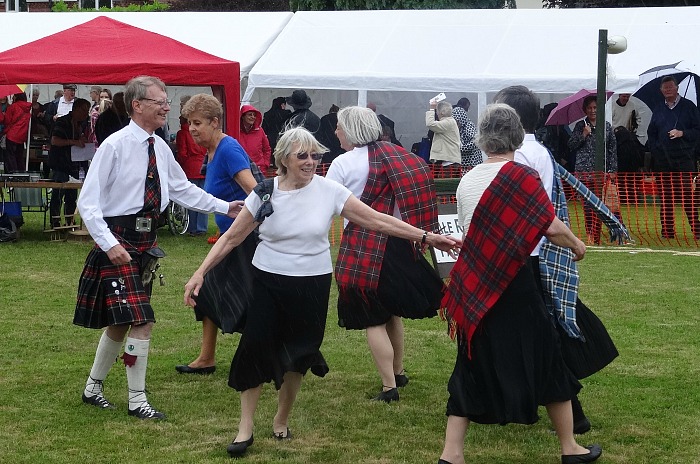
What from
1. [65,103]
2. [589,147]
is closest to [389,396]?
[589,147]

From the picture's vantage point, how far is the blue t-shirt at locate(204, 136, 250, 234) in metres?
6.63

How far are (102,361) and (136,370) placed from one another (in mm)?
278

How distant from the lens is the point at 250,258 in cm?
627

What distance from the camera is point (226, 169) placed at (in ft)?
21.8

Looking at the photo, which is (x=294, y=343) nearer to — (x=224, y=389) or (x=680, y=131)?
(x=224, y=389)

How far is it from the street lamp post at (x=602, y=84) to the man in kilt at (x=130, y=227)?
9.12 metres

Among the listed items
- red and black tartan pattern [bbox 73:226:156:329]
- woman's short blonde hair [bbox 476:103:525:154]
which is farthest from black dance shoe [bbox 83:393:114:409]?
woman's short blonde hair [bbox 476:103:525:154]

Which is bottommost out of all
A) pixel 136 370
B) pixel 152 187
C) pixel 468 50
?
pixel 136 370

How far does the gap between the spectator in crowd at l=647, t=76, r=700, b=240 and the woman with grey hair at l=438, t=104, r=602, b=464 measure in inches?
415

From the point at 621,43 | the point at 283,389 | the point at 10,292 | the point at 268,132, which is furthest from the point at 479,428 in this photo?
the point at 268,132

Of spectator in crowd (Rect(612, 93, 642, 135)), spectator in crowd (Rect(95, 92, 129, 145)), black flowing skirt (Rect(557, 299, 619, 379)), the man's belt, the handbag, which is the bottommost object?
black flowing skirt (Rect(557, 299, 619, 379))

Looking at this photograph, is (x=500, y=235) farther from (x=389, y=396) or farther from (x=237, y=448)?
(x=389, y=396)

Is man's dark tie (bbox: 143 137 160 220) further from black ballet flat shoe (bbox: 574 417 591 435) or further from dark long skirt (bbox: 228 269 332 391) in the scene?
black ballet flat shoe (bbox: 574 417 591 435)

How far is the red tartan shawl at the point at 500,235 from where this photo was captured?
16.2 ft
